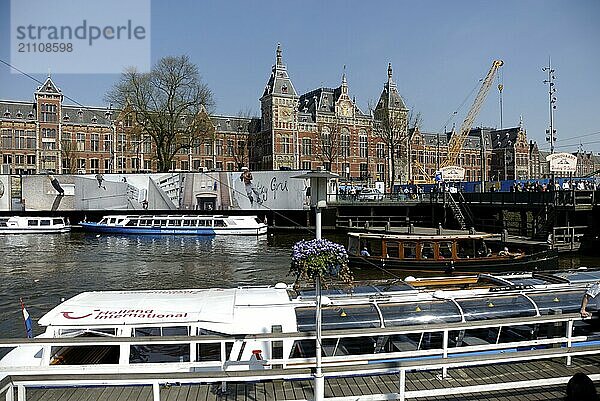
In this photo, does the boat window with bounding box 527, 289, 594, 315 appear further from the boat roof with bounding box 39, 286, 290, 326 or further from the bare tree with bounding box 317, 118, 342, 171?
the bare tree with bounding box 317, 118, 342, 171

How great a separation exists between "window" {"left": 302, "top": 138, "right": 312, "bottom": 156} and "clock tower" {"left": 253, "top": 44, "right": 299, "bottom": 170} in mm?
1420

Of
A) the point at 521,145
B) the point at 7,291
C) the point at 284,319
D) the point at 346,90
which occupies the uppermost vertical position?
the point at 346,90

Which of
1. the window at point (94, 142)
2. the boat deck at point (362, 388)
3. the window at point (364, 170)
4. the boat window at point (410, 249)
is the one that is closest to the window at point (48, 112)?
the window at point (94, 142)

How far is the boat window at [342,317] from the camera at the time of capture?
8.70m

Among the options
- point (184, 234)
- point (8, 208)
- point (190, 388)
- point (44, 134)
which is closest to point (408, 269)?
point (190, 388)

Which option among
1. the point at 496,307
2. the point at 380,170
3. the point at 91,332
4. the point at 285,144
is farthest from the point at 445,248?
the point at 380,170

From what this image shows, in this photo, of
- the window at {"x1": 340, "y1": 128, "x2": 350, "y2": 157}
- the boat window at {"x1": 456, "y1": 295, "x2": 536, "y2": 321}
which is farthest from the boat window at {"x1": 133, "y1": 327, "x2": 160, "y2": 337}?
the window at {"x1": 340, "y1": 128, "x2": 350, "y2": 157}

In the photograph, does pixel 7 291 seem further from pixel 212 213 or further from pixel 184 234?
pixel 212 213

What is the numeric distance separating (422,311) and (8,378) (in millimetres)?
6391

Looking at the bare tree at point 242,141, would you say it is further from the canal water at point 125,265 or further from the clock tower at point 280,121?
the canal water at point 125,265

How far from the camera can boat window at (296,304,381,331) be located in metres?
8.70

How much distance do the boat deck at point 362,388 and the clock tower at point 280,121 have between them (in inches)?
3186

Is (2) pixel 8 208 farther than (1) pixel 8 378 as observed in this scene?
Yes

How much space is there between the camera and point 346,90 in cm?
9256
